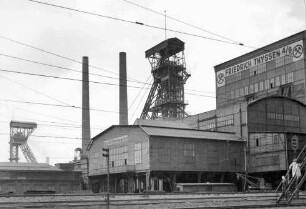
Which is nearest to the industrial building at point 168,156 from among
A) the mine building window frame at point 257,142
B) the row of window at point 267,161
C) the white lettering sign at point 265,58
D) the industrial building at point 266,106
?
the mine building window frame at point 257,142

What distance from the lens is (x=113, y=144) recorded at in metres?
50.6

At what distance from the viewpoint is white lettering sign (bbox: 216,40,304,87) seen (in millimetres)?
57219

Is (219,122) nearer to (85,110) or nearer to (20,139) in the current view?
(85,110)

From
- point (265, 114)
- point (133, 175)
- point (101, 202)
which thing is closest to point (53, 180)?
point (133, 175)

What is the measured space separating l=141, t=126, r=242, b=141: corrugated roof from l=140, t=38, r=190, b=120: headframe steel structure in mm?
22823

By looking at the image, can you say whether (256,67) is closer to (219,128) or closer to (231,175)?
(219,128)

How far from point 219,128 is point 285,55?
14.5 m

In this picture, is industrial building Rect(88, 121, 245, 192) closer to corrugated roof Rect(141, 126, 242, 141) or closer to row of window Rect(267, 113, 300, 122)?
corrugated roof Rect(141, 126, 242, 141)

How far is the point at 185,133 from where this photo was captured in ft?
154

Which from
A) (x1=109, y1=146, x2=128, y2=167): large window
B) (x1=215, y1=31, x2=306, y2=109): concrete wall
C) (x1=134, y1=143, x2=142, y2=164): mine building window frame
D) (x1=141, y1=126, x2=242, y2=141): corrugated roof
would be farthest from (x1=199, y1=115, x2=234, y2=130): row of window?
(x1=109, y1=146, x2=128, y2=167): large window

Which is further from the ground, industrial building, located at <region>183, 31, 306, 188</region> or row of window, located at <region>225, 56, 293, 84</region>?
row of window, located at <region>225, 56, 293, 84</region>

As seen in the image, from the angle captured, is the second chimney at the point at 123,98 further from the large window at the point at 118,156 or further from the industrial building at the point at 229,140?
the large window at the point at 118,156

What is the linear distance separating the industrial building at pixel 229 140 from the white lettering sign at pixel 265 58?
0.44 feet

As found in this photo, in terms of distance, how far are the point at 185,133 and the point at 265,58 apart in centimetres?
2227
